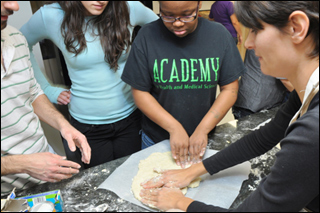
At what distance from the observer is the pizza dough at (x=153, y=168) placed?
104cm

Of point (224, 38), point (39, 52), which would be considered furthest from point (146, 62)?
point (39, 52)

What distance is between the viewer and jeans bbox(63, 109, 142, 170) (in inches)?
58.0

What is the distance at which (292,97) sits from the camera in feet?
3.07

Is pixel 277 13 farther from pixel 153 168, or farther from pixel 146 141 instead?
pixel 146 141

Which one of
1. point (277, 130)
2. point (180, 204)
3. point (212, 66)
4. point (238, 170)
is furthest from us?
point (212, 66)

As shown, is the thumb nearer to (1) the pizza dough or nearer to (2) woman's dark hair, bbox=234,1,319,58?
(1) the pizza dough

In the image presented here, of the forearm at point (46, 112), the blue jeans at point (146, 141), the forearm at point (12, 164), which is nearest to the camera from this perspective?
the forearm at point (12, 164)

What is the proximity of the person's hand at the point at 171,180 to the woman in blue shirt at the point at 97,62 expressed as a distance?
50 cm

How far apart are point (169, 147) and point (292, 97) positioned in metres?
0.61

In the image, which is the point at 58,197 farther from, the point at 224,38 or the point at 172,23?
the point at 224,38

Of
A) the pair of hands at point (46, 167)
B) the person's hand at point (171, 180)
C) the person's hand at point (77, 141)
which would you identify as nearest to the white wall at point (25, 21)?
the person's hand at point (77, 141)

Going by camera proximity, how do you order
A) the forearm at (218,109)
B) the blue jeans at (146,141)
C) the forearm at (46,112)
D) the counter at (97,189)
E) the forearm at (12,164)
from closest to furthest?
the forearm at (12,164) < the counter at (97,189) < the forearm at (46,112) < the forearm at (218,109) < the blue jeans at (146,141)

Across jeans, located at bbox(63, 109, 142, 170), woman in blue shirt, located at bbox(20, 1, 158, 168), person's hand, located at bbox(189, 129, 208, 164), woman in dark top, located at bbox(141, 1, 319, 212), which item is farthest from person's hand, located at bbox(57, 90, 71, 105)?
woman in dark top, located at bbox(141, 1, 319, 212)

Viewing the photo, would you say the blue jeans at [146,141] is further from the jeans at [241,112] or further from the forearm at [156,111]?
the jeans at [241,112]
